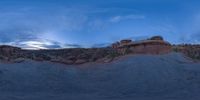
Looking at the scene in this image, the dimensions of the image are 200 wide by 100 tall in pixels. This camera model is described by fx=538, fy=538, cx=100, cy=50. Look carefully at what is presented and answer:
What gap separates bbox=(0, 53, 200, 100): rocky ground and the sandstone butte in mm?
2404

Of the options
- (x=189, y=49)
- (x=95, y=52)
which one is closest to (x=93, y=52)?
(x=95, y=52)

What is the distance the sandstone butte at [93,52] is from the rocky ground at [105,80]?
94.7 inches

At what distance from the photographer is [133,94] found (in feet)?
90.6

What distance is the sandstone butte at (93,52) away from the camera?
3388 cm

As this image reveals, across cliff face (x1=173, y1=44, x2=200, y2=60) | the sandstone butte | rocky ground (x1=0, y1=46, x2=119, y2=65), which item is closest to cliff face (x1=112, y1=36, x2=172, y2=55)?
the sandstone butte

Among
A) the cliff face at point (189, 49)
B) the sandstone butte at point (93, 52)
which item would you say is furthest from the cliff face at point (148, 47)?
the cliff face at point (189, 49)

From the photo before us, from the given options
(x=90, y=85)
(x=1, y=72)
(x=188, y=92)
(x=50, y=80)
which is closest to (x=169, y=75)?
(x=188, y=92)

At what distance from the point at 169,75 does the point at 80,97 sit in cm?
596

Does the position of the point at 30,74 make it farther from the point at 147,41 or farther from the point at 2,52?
the point at 147,41

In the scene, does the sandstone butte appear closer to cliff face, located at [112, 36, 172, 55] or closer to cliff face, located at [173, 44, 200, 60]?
cliff face, located at [112, 36, 172, 55]

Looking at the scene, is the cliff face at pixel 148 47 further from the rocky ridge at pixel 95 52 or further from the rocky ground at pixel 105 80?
the rocky ground at pixel 105 80

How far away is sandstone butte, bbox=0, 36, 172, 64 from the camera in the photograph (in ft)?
111

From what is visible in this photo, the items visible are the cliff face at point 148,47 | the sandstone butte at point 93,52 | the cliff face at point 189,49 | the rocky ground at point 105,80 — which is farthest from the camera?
the cliff face at point 189,49

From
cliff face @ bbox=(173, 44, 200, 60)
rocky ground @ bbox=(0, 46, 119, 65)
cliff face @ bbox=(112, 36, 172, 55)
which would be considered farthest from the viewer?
cliff face @ bbox=(173, 44, 200, 60)
